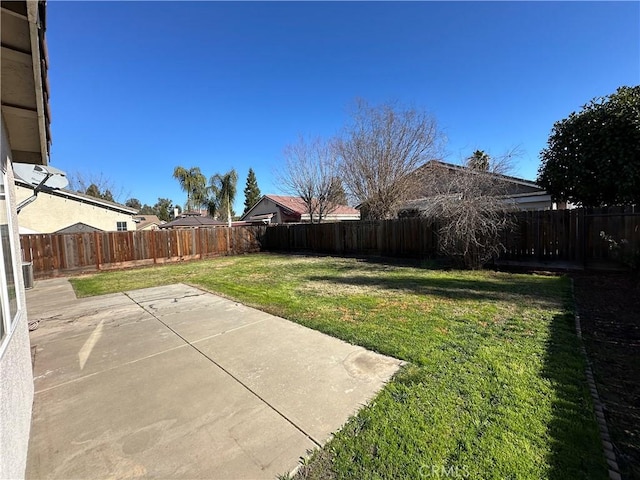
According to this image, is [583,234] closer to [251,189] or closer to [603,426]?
[603,426]

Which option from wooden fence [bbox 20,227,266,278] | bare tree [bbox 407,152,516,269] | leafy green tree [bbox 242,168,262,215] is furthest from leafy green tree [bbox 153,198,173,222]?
bare tree [bbox 407,152,516,269]

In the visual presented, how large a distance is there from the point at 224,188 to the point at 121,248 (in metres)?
22.4

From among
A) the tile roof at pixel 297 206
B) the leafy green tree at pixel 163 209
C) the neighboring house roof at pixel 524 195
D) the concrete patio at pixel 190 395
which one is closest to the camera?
the concrete patio at pixel 190 395

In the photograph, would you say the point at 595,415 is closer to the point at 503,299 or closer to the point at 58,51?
the point at 503,299

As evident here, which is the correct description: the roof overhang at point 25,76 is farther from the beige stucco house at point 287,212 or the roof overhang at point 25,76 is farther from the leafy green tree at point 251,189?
the leafy green tree at point 251,189

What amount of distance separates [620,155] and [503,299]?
6424 mm

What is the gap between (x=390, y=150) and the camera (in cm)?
1587

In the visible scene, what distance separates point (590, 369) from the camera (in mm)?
2957

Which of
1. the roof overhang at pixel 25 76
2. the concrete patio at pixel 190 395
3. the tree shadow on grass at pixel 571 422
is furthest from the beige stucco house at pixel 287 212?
the roof overhang at pixel 25 76

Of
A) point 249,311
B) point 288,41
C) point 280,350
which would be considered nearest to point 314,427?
point 280,350

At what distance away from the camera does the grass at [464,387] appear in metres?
1.83

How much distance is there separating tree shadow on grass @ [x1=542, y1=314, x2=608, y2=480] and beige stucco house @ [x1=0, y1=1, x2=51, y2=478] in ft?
9.80

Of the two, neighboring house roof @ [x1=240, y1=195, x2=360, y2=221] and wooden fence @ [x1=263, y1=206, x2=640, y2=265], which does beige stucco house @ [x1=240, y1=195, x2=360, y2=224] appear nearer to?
neighboring house roof @ [x1=240, y1=195, x2=360, y2=221]

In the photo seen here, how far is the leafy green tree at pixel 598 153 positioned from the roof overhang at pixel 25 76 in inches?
469
